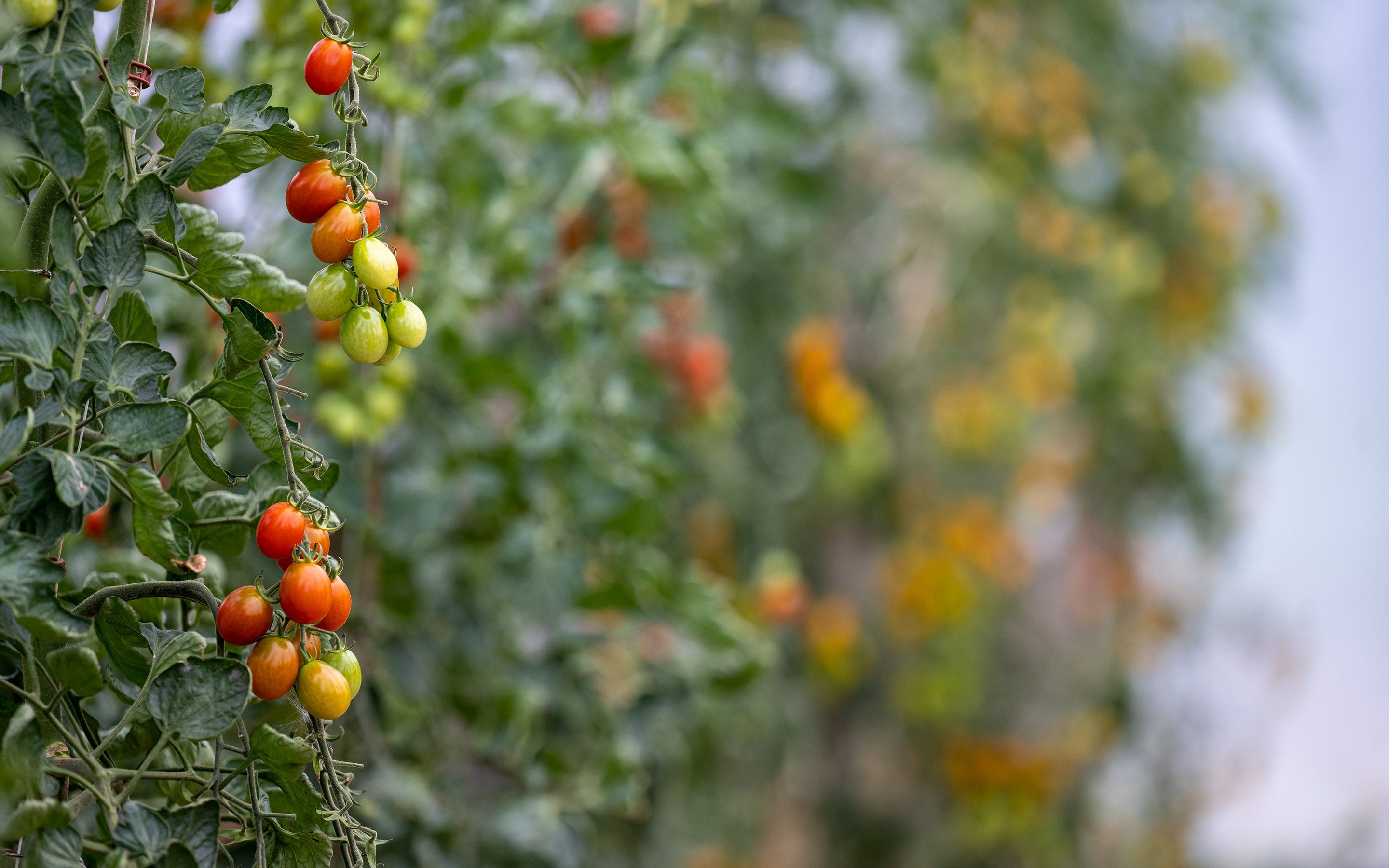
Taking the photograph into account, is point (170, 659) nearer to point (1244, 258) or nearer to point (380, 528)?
point (380, 528)

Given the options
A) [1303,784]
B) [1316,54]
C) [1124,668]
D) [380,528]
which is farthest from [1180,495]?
[380,528]

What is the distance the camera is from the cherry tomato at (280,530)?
387mm

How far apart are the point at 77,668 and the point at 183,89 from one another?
8.3 inches

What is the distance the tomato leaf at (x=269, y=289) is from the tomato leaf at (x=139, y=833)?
0.19 meters

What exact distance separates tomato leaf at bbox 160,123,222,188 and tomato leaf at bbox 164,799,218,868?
0.22 m

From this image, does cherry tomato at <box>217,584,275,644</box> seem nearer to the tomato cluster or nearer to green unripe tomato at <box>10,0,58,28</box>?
the tomato cluster

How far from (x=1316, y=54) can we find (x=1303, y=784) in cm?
239

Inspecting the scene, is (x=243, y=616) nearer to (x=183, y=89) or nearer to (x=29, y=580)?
(x=29, y=580)

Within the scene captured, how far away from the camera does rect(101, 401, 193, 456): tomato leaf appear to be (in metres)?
0.38

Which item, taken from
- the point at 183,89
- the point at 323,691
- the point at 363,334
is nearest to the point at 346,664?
the point at 323,691

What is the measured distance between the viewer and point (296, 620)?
1.22ft

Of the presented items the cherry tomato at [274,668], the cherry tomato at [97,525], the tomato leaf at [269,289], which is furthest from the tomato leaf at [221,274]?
the cherry tomato at [97,525]

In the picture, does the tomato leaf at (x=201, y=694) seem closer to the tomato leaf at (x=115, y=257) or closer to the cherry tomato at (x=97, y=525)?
the tomato leaf at (x=115, y=257)

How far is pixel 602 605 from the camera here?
2.96 ft
